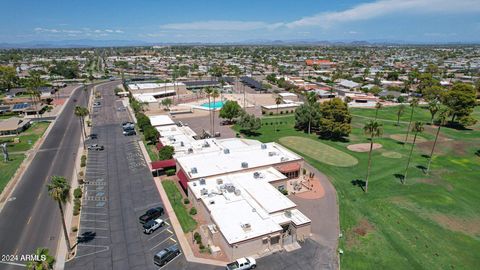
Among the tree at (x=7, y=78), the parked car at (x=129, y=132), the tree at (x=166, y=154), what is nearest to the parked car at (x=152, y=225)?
the tree at (x=166, y=154)

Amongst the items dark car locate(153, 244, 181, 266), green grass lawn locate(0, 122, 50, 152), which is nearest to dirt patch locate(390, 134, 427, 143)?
dark car locate(153, 244, 181, 266)

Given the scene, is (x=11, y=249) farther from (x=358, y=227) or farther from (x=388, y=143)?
(x=388, y=143)

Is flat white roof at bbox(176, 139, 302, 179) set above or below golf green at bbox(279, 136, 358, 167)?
above

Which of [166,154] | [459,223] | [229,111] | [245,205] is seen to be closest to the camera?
[245,205]

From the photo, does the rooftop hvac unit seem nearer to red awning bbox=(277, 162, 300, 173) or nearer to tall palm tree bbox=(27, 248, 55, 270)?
tall palm tree bbox=(27, 248, 55, 270)

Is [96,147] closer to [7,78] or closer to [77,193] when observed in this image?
[77,193]

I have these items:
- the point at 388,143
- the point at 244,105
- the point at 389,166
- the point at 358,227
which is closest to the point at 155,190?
the point at 358,227

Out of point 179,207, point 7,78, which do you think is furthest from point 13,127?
point 7,78
